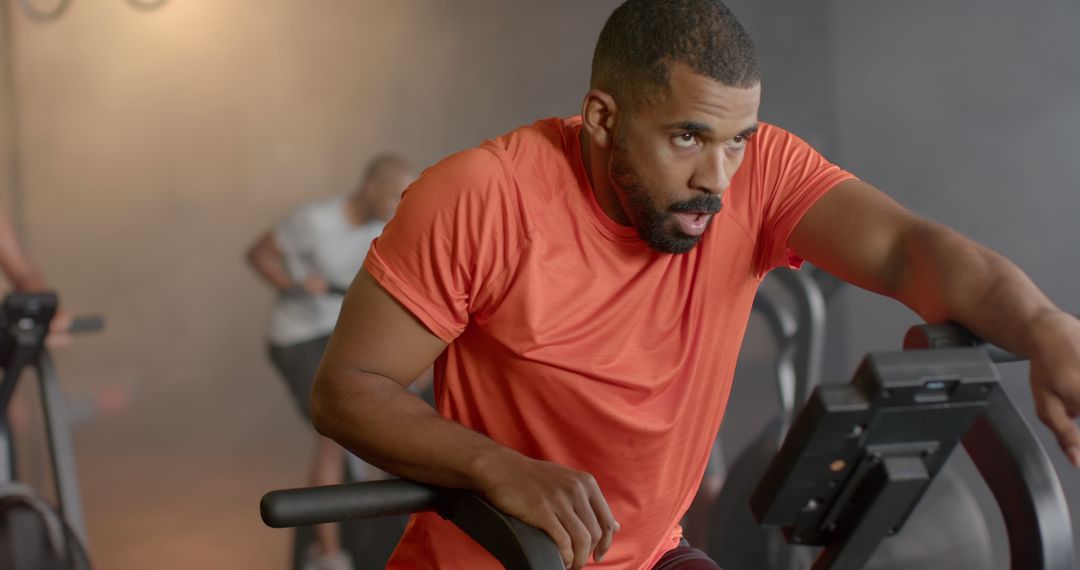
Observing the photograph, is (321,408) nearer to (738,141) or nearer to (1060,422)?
(738,141)

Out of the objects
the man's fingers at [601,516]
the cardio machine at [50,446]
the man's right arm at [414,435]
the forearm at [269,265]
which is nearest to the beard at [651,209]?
the man's right arm at [414,435]

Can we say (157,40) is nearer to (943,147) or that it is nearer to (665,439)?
(943,147)

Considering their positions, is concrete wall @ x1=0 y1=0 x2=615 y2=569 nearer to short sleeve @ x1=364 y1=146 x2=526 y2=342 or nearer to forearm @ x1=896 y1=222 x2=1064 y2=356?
short sleeve @ x1=364 y1=146 x2=526 y2=342

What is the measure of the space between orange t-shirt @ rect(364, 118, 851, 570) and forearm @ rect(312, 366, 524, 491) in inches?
4.3

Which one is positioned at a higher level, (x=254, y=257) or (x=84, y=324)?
(x=84, y=324)

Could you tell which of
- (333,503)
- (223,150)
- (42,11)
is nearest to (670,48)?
(333,503)

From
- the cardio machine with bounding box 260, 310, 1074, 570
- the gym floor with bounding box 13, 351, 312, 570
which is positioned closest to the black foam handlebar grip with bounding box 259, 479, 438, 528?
the cardio machine with bounding box 260, 310, 1074, 570

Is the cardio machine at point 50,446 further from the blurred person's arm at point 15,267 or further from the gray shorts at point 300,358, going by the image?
the gray shorts at point 300,358

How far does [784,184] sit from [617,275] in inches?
9.2

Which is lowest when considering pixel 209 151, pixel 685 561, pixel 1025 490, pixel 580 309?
pixel 209 151

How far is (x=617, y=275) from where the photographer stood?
1.34m

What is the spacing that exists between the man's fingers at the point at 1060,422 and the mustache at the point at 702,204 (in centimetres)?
41

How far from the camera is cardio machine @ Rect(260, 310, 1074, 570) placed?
79 cm

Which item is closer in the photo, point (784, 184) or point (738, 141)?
point (738, 141)
